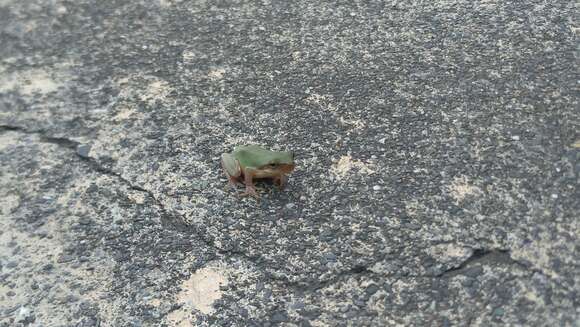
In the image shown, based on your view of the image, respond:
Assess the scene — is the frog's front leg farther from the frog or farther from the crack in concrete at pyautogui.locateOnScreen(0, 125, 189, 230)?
the crack in concrete at pyautogui.locateOnScreen(0, 125, 189, 230)

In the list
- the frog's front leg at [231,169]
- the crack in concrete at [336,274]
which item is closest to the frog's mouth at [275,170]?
the frog's front leg at [231,169]

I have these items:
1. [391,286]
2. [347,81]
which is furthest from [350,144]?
[391,286]

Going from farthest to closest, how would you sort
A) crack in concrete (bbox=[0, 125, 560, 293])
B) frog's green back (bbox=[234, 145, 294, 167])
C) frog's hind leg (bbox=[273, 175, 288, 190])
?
frog's hind leg (bbox=[273, 175, 288, 190])
frog's green back (bbox=[234, 145, 294, 167])
crack in concrete (bbox=[0, 125, 560, 293])

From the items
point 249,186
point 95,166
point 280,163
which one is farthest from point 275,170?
point 95,166

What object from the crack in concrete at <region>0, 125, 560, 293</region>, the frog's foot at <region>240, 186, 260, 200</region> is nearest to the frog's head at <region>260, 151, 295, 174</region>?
the frog's foot at <region>240, 186, 260, 200</region>

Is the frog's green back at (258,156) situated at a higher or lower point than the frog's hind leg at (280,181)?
higher

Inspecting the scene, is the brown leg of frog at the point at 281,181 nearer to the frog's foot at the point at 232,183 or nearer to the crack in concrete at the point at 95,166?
Result: the frog's foot at the point at 232,183

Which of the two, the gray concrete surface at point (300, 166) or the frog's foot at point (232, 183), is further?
the frog's foot at point (232, 183)
